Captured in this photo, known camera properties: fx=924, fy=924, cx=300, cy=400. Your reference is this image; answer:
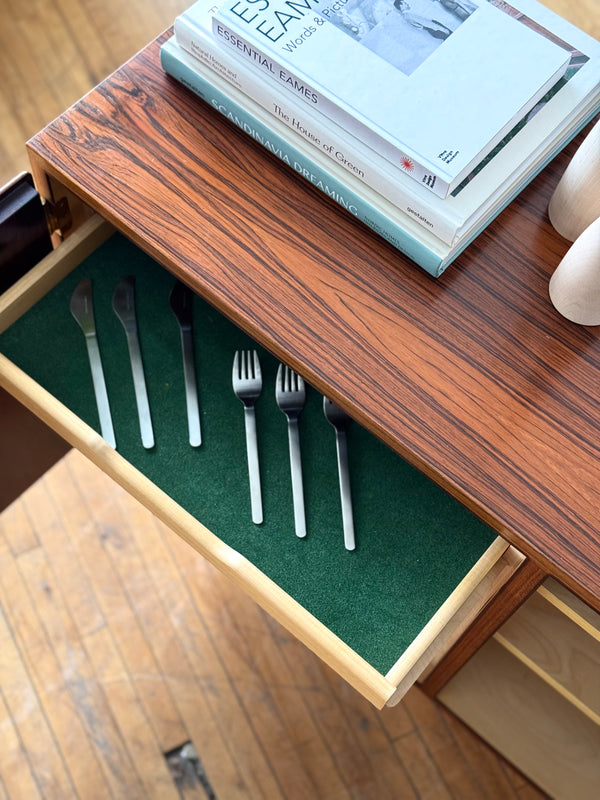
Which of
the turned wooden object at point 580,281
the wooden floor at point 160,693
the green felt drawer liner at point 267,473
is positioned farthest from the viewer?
the wooden floor at point 160,693

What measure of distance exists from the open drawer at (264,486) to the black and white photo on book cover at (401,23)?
320mm

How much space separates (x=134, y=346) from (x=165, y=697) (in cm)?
56

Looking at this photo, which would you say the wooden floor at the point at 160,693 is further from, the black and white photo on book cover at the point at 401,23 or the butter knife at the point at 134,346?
the black and white photo on book cover at the point at 401,23

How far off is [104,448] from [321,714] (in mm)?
616

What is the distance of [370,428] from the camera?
798mm

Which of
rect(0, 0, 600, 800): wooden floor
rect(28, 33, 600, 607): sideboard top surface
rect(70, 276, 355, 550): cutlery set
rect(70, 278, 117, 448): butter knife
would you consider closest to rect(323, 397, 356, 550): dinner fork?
rect(70, 276, 355, 550): cutlery set

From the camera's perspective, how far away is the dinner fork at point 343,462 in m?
0.89

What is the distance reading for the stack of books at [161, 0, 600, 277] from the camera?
0.79 metres

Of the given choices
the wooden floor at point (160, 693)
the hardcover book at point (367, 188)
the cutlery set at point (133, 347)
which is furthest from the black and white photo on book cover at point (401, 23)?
the wooden floor at point (160, 693)

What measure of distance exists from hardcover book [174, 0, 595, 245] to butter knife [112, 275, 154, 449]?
24 centimetres

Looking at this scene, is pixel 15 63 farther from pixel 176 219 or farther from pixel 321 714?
pixel 321 714

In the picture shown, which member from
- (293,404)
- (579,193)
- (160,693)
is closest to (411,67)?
(579,193)

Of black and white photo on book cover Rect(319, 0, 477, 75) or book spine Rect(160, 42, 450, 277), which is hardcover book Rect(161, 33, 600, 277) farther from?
black and white photo on book cover Rect(319, 0, 477, 75)

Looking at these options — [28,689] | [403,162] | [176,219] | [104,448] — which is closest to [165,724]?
[28,689]
